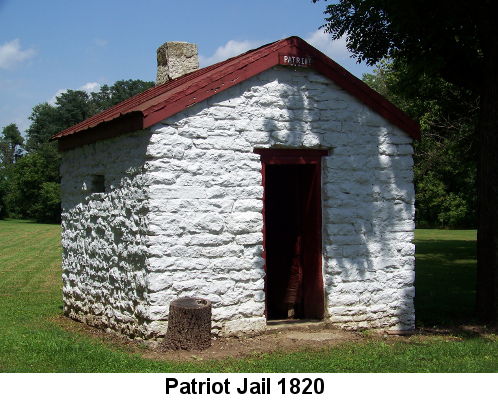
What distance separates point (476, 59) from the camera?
8750 mm

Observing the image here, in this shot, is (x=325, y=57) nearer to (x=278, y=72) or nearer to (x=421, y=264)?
(x=278, y=72)

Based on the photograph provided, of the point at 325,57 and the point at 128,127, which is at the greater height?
the point at 325,57

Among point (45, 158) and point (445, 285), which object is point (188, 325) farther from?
point (45, 158)

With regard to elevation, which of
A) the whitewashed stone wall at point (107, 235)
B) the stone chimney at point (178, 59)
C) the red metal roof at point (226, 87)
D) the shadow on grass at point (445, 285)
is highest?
the stone chimney at point (178, 59)

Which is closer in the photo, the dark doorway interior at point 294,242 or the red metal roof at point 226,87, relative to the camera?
the red metal roof at point 226,87

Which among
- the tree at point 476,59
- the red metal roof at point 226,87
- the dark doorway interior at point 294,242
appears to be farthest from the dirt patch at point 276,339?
the red metal roof at point 226,87

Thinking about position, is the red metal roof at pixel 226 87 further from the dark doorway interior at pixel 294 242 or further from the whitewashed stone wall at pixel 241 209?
the dark doorway interior at pixel 294 242

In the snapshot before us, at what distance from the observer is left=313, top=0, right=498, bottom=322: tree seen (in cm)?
798

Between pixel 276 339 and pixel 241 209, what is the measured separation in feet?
5.79

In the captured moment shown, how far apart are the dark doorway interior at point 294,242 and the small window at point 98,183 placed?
2622 mm

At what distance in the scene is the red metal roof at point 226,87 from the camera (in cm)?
622

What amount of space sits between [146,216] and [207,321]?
1.49 meters

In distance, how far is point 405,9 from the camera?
25.8 ft
